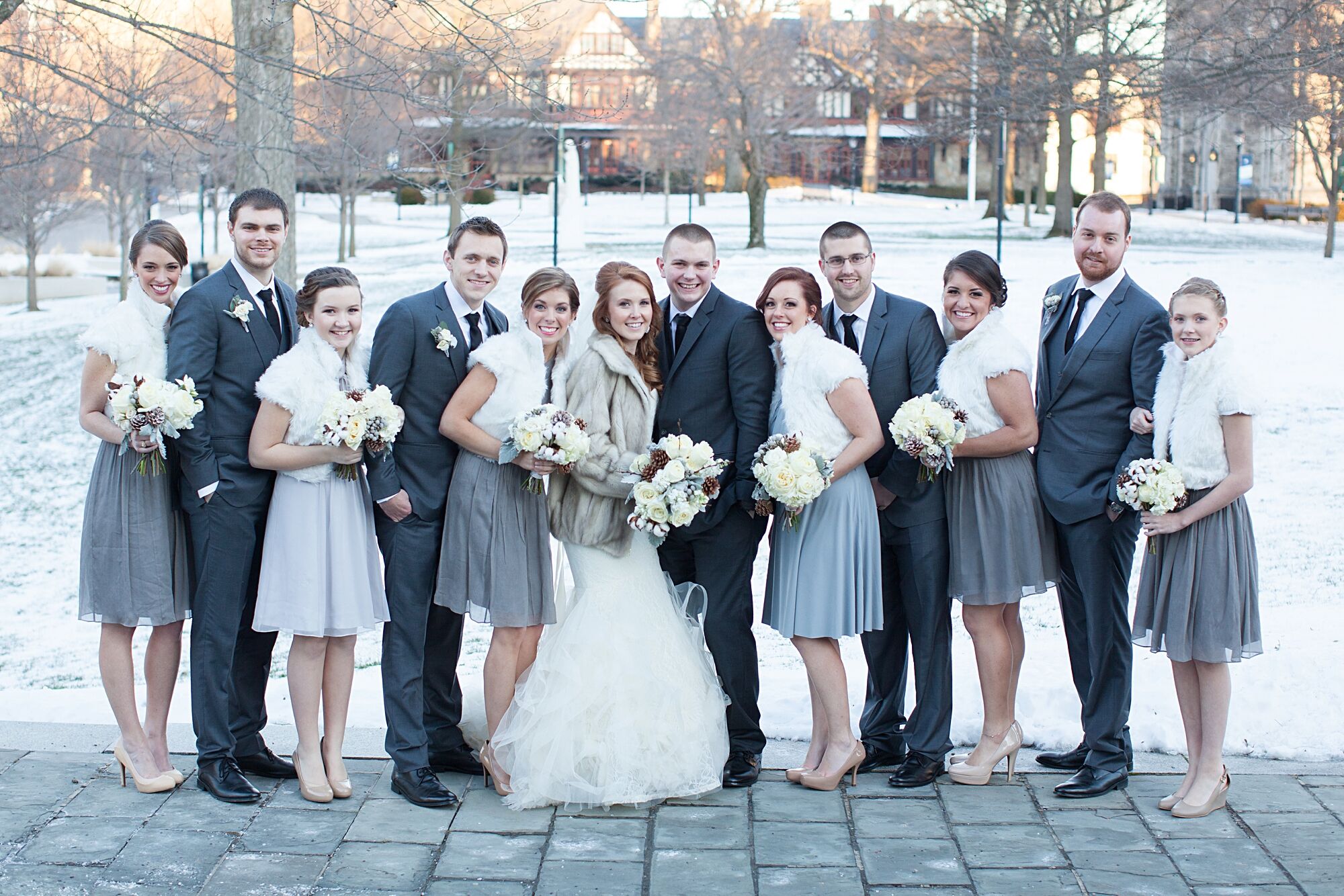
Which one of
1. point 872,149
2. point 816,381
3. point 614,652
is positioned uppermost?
point 872,149

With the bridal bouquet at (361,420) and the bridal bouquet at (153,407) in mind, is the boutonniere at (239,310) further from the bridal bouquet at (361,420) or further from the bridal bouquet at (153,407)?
the bridal bouquet at (361,420)

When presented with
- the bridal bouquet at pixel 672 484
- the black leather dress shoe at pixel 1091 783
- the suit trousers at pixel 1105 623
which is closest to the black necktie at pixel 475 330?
the bridal bouquet at pixel 672 484

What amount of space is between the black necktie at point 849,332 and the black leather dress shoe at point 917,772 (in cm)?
163

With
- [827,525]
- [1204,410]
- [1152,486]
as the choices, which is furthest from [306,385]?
[1204,410]

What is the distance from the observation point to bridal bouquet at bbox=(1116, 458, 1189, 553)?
186 inches

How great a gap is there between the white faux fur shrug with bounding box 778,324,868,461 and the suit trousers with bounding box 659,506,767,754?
1.39 feet

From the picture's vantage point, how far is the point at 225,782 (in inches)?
197

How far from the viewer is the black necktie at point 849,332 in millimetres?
5316

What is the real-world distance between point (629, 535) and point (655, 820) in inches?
42.6

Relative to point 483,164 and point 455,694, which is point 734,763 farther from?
point 483,164

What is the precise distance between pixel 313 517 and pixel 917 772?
2.53m

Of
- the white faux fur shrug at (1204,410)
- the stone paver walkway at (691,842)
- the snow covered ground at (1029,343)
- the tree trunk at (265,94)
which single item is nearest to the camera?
the stone paver walkway at (691,842)

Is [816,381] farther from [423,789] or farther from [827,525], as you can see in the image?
[423,789]

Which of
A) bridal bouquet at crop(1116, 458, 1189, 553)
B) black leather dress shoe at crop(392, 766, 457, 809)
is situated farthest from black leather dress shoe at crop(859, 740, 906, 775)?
black leather dress shoe at crop(392, 766, 457, 809)
